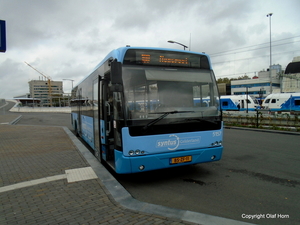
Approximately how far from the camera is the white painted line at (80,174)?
5.62 m

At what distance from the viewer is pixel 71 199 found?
14.5 ft

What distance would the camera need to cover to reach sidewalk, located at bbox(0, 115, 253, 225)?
3.65 metres

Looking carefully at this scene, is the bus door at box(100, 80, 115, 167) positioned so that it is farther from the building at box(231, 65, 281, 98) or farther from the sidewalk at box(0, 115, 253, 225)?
the building at box(231, 65, 281, 98)

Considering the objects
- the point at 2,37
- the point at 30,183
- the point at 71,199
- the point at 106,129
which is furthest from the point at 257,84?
the point at 71,199

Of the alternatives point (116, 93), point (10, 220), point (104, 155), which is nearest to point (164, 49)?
point (116, 93)

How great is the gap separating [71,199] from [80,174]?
1.59 meters

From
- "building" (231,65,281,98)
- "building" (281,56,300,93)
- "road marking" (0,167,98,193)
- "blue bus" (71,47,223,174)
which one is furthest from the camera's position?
"building" (231,65,281,98)

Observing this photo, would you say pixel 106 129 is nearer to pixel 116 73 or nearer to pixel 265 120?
pixel 116 73

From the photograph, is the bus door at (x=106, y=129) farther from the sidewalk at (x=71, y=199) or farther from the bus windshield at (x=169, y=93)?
the bus windshield at (x=169, y=93)

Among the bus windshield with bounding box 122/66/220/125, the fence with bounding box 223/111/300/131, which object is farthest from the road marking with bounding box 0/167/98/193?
the fence with bounding box 223/111/300/131

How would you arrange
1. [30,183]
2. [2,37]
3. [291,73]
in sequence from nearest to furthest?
[30,183], [2,37], [291,73]

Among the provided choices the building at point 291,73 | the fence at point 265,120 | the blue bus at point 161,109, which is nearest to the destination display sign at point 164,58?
the blue bus at point 161,109

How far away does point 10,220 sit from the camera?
12.1ft

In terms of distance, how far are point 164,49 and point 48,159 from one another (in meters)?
5.18
